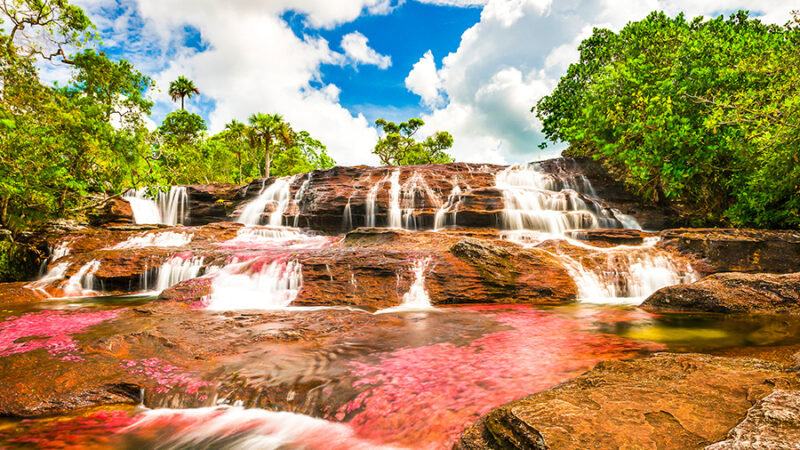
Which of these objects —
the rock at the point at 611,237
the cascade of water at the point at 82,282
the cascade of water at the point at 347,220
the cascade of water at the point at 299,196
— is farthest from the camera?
the cascade of water at the point at 299,196

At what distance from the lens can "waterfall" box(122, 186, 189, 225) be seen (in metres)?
19.9

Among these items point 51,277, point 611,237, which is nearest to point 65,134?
point 51,277

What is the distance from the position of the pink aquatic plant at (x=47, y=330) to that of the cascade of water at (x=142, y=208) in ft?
51.2

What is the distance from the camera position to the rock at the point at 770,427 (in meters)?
1.42

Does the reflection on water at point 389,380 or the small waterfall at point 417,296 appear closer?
the reflection on water at point 389,380

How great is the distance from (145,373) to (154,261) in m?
8.31

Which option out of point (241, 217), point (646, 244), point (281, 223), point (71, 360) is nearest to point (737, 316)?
point (646, 244)

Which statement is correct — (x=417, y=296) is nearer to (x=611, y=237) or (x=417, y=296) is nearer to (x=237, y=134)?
(x=611, y=237)

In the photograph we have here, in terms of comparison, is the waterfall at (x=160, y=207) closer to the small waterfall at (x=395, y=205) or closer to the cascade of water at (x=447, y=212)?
the small waterfall at (x=395, y=205)

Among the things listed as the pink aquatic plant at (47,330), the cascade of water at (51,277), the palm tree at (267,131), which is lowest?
the pink aquatic plant at (47,330)

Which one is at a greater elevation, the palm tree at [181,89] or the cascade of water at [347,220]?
the palm tree at [181,89]

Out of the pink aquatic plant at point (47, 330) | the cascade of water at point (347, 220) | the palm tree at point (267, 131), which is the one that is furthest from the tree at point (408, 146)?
the pink aquatic plant at point (47, 330)

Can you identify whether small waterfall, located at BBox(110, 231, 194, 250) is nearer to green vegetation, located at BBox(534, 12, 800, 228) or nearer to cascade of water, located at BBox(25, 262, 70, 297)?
cascade of water, located at BBox(25, 262, 70, 297)

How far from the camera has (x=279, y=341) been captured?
4.93 meters
